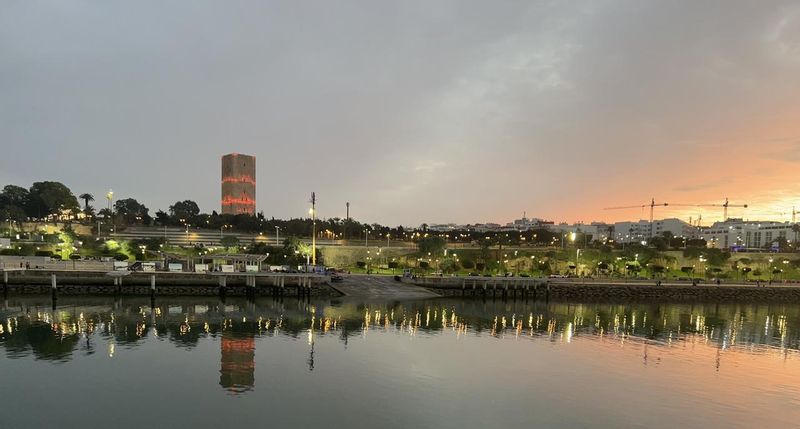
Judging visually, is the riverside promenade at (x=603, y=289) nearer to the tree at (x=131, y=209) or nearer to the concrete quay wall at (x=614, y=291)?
the concrete quay wall at (x=614, y=291)

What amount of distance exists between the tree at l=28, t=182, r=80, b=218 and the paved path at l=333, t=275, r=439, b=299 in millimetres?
113020

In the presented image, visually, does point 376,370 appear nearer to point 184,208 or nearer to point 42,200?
point 42,200

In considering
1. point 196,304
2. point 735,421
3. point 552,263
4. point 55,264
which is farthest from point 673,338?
point 55,264

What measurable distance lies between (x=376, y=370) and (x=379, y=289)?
110 feet

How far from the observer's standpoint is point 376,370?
28000 mm

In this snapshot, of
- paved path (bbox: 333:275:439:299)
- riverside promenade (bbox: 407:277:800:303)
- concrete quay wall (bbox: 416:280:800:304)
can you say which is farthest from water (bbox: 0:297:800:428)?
riverside promenade (bbox: 407:277:800:303)

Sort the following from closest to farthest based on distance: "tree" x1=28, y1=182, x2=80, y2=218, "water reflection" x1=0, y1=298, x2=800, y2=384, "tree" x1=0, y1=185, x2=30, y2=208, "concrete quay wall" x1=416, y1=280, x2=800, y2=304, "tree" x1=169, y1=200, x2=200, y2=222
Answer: "water reflection" x1=0, y1=298, x2=800, y2=384
"concrete quay wall" x1=416, y1=280, x2=800, y2=304
"tree" x1=28, y1=182, x2=80, y2=218
"tree" x1=0, y1=185, x2=30, y2=208
"tree" x1=169, y1=200, x2=200, y2=222

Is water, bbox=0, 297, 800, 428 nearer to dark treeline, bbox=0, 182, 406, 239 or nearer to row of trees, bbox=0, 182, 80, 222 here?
dark treeline, bbox=0, 182, 406, 239

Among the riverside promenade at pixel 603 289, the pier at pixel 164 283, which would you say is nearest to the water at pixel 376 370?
the pier at pixel 164 283

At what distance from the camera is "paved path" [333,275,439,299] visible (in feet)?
195

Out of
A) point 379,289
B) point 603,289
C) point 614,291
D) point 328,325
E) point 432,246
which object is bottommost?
point 614,291

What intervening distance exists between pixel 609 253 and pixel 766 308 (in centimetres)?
3348

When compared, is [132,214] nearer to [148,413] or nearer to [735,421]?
[148,413]

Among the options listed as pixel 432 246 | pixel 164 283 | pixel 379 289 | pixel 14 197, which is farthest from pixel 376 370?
→ pixel 14 197
